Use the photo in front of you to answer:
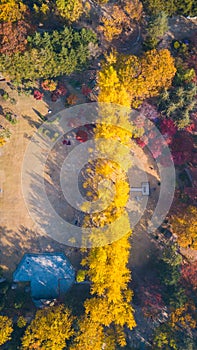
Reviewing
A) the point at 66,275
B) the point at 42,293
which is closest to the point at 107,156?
the point at 66,275

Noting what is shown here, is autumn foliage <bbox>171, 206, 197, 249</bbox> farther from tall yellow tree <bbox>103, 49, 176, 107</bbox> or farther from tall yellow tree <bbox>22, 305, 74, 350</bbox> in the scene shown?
tall yellow tree <bbox>22, 305, 74, 350</bbox>

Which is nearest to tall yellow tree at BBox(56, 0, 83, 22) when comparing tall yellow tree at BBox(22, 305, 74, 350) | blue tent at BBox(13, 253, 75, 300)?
blue tent at BBox(13, 253, 75, 300)

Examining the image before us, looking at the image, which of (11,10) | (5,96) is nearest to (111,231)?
(5,96)

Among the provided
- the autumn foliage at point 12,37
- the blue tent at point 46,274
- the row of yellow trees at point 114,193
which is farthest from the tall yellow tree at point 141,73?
the blue tent at point 46,274

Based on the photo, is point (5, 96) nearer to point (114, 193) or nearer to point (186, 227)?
point (114, 193)

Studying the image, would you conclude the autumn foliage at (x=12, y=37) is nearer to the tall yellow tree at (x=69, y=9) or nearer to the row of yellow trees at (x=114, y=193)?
the tall yellow tree at (x=69, y=9)

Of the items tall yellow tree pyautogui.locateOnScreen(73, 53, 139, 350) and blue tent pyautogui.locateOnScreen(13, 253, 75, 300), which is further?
blue tent pyautogui.locateOnScreen(13, 253, 75, 300)
